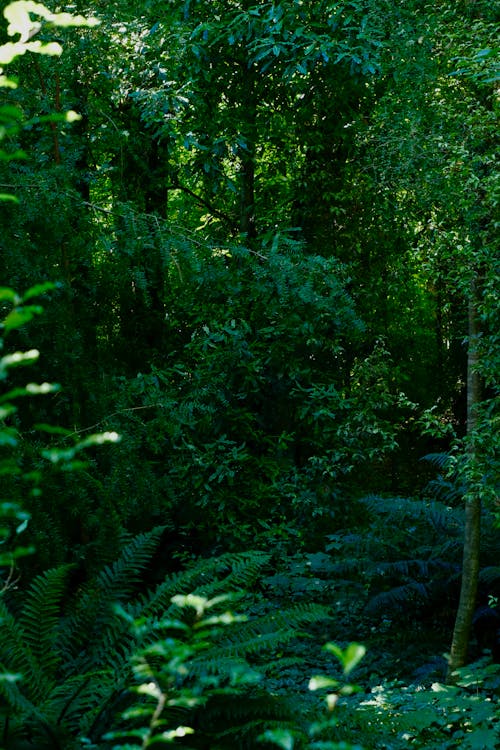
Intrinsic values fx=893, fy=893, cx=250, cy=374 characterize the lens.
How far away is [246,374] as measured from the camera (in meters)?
6.78

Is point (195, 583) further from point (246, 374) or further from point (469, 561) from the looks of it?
point (246, 374)

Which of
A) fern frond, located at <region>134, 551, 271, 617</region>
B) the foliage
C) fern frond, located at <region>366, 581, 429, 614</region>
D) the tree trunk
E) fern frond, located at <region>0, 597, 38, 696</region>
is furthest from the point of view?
fern frond, located at <region>366, 581, 429, 614</region>

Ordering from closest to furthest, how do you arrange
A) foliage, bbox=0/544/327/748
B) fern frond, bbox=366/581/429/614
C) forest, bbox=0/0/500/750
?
foliage, bbox=0/544/327/748, forest, bbox=0/0/500/750, fern frond, bbox=366/581/429/614

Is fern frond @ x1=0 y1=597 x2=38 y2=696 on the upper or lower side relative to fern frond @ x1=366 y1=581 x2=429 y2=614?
upper

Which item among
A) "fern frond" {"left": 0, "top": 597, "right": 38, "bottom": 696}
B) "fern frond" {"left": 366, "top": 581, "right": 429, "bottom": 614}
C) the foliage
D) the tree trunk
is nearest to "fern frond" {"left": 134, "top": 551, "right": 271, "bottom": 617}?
the foliage

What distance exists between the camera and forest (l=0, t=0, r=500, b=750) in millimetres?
2550

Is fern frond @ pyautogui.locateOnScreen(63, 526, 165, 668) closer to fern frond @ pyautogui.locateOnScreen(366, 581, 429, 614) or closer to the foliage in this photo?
the foliage

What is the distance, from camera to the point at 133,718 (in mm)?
2182

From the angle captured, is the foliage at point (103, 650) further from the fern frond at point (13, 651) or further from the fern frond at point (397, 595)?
the fern frond at point (397, 595)

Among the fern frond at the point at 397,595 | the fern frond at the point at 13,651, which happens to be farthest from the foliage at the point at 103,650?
the fern frond at the point at 397,595

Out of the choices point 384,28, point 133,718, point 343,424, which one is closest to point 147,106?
point 384,28

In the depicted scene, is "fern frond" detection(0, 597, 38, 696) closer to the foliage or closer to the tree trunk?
the foliage

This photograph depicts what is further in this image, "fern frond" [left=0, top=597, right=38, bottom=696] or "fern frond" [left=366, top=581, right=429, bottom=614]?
"fern frond" [left=366, top=581, right=429, bottom=614]

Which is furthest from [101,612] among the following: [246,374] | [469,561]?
[246,374]
